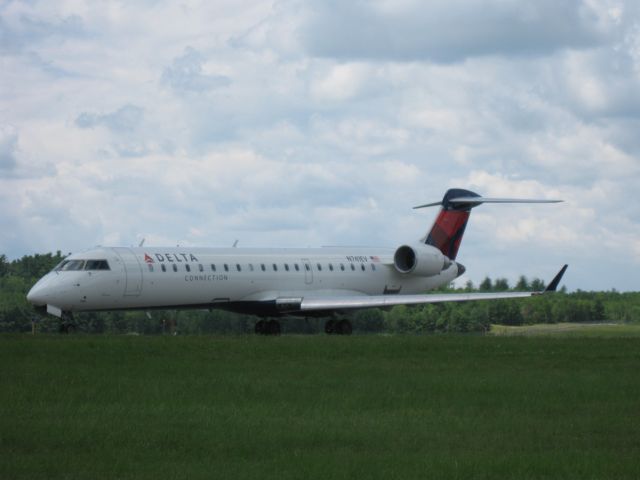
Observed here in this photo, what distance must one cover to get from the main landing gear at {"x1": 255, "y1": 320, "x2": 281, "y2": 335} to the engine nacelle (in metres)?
6.25

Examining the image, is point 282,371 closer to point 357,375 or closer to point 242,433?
point 357,375

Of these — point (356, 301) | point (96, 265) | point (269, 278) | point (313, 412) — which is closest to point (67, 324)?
point (96, 265)

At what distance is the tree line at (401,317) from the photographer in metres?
49.1

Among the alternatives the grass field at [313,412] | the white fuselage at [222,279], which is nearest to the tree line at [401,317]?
the white fuselage at [222,279]

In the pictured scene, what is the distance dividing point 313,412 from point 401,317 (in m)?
49.4

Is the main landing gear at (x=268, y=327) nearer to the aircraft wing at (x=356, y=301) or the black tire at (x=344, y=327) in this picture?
the aircraft wing at (x=356, y=301)

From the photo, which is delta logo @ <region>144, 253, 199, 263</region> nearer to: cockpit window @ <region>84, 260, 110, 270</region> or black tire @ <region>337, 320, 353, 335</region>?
cockpit window @ <region>84, 260, 110, 270</region>

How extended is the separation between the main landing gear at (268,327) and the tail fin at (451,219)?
8.68 m

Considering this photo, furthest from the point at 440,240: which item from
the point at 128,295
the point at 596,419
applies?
the point at 596,419

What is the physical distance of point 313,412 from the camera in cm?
1725

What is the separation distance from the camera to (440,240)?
47188mm

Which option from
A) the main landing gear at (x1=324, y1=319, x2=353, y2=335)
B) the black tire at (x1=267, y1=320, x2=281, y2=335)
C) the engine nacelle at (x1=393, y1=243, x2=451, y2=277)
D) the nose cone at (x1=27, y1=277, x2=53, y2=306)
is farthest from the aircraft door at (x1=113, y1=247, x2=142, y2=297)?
the engine nacelle at (x1=393, y1=243, x2=451, y2=277)

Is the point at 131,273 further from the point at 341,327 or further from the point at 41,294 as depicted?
the point at 341,327

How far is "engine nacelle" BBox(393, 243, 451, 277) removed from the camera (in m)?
44.8
